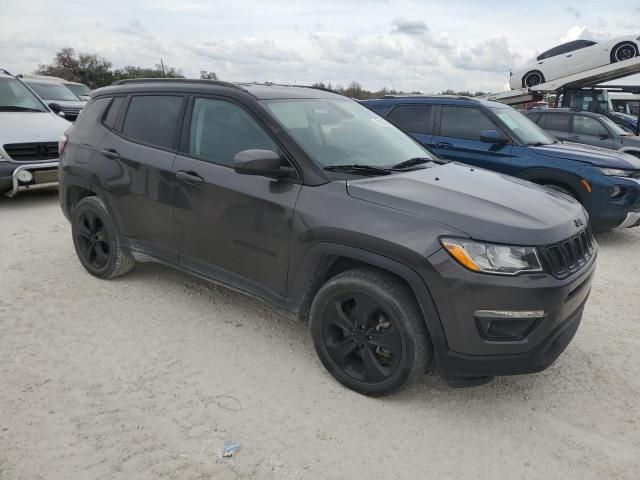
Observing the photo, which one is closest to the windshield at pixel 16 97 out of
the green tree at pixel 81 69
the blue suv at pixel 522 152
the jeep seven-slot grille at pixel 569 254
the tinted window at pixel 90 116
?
the tinted window at pixel 90 116

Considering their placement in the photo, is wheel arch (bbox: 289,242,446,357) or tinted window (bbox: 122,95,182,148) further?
tinted window (bbox: 122,95,182,148)

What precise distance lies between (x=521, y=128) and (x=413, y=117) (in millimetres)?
1502

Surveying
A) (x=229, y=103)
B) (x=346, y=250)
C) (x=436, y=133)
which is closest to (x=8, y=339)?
(x=229, y=103)

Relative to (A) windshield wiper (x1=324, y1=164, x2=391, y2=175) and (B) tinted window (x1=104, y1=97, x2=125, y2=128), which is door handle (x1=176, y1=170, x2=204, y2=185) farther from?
(B) tinted window (x1=104, y1=97, x2=125, y2=128)

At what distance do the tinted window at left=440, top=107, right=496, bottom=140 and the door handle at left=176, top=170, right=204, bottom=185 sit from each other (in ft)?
14.8

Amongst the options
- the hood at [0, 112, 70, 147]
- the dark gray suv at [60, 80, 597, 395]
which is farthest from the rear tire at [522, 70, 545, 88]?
the dark gray suv at [60, 80, 597, 395]

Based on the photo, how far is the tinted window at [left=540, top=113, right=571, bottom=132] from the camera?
1023 cm

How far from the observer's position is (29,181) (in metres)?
6.61

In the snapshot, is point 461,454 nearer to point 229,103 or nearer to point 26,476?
point 26,476

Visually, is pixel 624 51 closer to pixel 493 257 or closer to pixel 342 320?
pixel 493 257

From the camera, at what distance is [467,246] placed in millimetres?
2348

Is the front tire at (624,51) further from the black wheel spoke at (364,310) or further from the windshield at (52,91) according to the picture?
the windshield at (52,91)

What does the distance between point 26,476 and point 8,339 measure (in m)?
1.43

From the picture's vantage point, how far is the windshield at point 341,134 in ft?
10.0
